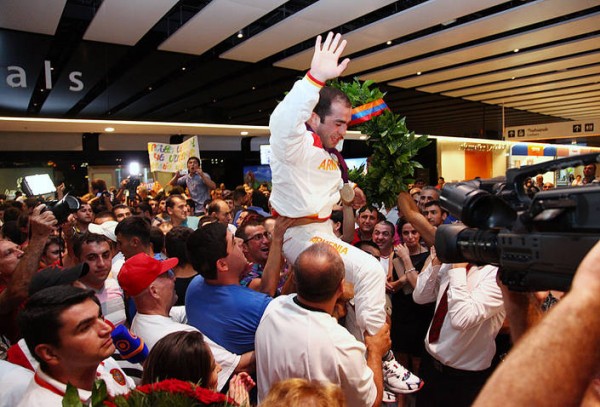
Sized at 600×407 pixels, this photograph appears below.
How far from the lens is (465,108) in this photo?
47.9ft

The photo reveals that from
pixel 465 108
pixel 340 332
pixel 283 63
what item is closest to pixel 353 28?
pixel 283 63

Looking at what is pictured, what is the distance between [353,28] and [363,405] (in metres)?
6.60

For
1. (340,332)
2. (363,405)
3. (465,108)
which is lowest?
(363,405)

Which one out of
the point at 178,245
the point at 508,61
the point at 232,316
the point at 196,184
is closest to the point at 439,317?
the point at 232,316

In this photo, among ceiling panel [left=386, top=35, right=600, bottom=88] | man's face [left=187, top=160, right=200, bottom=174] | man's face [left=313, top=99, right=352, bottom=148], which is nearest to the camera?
man's face [left=313, top=99, right=352, bottom=148]

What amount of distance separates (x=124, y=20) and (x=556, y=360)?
23.6ft

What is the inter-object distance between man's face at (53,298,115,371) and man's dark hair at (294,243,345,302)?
840mm

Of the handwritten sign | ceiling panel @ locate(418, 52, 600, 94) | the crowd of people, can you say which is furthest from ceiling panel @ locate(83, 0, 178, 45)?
ceiling panel @ locate(418, 52, 600, 94)

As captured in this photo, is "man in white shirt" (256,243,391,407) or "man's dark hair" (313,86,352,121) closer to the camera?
"man in white shirt" (256,243,391,407)

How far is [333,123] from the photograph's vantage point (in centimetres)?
307

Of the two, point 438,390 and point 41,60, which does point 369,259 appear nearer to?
point 438,390

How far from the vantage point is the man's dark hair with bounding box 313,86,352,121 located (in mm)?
3068

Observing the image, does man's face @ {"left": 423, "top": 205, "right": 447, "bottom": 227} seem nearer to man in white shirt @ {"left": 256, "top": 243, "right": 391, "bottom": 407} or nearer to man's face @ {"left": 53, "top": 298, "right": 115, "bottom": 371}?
man in white shirt @ {"left": 256, "top": 243, "right": 391, "bottom": 407}

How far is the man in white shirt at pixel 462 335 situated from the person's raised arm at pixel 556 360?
2.03 metres
